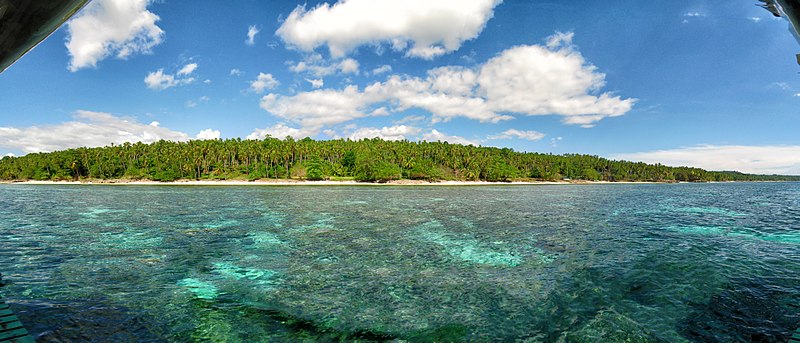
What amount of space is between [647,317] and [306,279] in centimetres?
1148

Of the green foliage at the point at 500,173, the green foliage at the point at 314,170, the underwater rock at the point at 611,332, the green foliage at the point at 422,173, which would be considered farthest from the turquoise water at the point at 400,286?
the green foliage at the point at 500,173

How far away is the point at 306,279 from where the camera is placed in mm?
12930

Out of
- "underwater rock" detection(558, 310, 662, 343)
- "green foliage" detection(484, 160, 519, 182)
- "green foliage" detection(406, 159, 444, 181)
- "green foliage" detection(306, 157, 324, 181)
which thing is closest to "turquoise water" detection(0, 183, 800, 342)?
"underwater rock" detection(558, 310, 662, 343)

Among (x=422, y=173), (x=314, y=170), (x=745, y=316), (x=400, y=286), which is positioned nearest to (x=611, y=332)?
(x=745, y=316)

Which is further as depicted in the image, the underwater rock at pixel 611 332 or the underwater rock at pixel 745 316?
the underwater rock at pixel 745 316

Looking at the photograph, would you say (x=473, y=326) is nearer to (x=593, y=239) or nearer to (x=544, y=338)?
(x=544, y=338)

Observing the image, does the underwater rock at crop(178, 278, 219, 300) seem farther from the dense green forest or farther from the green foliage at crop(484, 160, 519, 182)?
the green foliage at crop(484, 160, 519, 182)

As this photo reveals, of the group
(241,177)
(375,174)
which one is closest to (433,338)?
(375,174)

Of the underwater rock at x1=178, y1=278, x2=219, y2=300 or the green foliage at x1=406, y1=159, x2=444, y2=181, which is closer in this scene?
the underwater rock at x1=178, y1=278, x2=219, y2=300

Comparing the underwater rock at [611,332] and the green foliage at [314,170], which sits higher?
the green foliage at [314,170]

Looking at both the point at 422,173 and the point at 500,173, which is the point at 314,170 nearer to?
the point at 422,173

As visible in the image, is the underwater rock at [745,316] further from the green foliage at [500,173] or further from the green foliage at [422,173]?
the green foliage at [500,173]

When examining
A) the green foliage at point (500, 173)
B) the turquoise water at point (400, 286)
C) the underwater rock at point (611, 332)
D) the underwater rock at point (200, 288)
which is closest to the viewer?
the underwater rock at point (611, 332)

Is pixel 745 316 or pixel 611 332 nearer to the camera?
pixel 611 332
